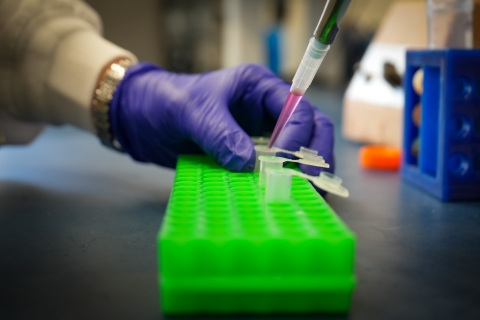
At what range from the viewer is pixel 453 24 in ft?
3.19

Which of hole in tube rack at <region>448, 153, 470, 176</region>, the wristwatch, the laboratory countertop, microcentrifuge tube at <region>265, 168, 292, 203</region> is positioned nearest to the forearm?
the wristwatch

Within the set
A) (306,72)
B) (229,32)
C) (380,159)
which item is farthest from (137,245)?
(229,32)

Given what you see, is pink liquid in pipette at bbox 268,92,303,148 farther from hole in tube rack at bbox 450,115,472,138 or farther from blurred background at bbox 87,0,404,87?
blurred background at bbox 87,0,404,87

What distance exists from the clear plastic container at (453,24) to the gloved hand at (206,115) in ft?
1.02

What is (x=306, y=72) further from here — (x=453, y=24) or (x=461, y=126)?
(x=453, y=24)

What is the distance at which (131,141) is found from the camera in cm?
94

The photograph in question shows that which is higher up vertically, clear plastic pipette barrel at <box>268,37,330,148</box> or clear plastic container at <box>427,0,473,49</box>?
clear plastic container at <box>427,0,473,49</box>

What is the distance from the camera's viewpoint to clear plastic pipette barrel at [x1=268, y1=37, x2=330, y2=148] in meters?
0.63

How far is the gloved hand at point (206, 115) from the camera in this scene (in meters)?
0.76

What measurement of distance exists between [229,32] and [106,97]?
2558 mm

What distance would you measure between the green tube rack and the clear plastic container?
0.65 metres

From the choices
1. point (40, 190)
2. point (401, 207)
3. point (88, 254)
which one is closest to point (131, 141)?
point (40, 190)

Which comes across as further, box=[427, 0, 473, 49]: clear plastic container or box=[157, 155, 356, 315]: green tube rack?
box=[427, 0, 473, 49]: clear plastic container

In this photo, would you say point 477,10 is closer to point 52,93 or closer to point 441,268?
point 441,268
